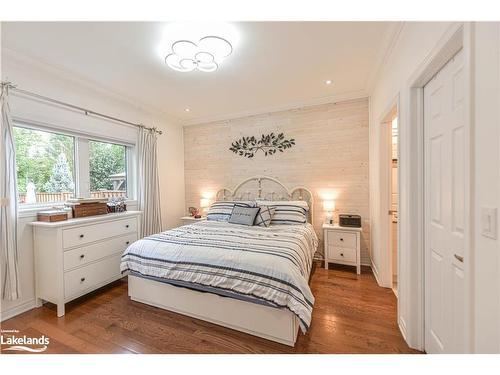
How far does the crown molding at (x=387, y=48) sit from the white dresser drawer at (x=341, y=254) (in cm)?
224

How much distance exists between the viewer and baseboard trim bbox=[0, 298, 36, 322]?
201 cm

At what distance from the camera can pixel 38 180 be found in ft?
7.95

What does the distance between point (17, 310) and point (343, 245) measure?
3736 mm

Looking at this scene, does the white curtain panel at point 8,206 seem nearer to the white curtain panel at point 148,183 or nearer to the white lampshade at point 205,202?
the white curtain panel at point 148,183

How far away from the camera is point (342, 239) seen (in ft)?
9.95

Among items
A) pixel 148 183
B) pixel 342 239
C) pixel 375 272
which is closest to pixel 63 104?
pixel 148 183

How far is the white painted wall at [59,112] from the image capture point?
6.92 feet

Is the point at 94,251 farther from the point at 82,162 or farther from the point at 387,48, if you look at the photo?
the point at 387,48

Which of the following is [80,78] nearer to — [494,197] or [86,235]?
[86,235]

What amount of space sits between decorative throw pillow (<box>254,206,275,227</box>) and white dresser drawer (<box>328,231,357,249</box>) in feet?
2.96
